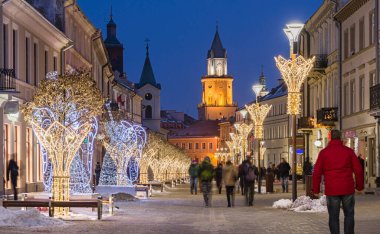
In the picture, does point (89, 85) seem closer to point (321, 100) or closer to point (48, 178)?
point (48, 178)

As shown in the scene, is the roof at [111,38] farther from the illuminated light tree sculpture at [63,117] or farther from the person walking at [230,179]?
the illuminated light tree sculpture at [63,117]

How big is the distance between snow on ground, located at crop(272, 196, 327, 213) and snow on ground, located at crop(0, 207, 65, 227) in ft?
28.7

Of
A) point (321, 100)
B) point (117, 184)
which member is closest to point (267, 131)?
point (321, 100)

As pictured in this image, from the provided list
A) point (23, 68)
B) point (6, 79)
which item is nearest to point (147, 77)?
point (23, 68)

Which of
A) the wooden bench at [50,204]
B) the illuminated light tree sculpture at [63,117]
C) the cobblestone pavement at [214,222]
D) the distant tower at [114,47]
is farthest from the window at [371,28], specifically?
the distant tower at [114,47]

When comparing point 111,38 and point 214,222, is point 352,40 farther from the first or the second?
point 111,38

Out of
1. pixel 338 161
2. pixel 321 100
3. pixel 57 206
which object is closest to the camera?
pixel 338 161

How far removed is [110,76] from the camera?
88.1 m

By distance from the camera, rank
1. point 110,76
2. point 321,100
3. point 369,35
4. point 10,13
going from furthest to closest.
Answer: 1. point 110,76
2. point 321,100
3. point 369,35
4. point 10,13

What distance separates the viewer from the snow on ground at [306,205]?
27.6m

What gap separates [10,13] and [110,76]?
51002 mm

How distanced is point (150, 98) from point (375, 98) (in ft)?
385

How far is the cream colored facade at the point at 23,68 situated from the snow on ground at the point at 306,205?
31.9 feet

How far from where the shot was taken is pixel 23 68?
40.2 meters
